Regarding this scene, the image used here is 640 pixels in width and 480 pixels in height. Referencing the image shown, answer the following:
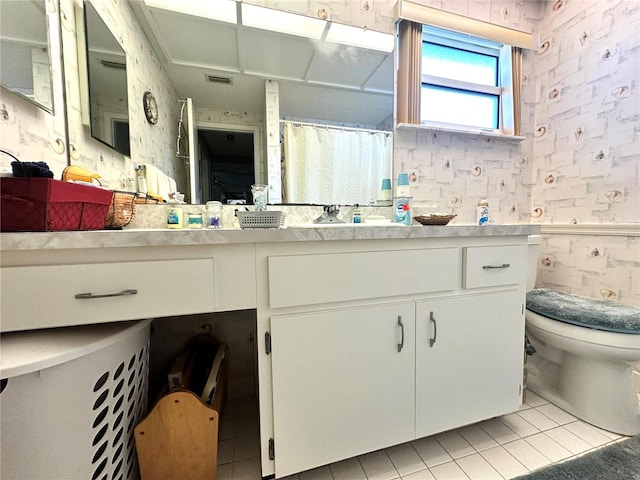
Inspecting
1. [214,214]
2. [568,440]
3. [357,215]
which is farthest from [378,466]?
[214,214]

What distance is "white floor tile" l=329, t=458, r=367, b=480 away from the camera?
3.19 ft

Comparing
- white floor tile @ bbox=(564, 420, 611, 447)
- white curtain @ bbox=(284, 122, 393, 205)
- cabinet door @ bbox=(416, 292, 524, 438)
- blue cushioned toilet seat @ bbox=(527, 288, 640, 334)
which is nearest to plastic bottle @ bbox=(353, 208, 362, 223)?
white curtain @ bbox=(284, 122, 393, 205)

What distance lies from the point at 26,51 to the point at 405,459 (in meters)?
1.87

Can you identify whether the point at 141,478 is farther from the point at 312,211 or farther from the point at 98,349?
the point at 312,211

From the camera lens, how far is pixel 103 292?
690mm

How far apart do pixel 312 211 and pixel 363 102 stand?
688 mm

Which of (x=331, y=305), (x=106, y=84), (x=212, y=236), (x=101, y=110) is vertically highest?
(x=106, y=84)

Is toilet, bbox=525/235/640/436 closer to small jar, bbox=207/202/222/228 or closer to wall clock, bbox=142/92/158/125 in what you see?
small jar, bbox=207/202/222/228

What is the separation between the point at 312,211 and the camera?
4.57ft

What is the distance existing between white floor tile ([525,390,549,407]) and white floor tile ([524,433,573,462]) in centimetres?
24

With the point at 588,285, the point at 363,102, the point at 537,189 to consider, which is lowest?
the point at 588,285

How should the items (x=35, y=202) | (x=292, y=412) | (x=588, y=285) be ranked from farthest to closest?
(x=588, y=285) < (x=292, y=412) < (x=35, y=202)

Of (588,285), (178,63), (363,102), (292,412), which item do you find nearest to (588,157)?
(588,285)

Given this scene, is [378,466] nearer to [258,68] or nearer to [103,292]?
[103,292]
